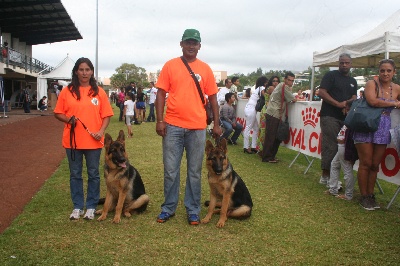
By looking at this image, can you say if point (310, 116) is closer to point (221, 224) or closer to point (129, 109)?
point (221, 224)

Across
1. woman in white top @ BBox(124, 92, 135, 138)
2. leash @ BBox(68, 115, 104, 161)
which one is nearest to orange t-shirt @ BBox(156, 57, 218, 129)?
leash @ BBox(68, 115, 104, 161)

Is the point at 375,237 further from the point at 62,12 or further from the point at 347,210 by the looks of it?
the point at 62,12

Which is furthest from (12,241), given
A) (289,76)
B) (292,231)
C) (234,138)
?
(234,138)

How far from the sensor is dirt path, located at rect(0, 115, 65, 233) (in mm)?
5578

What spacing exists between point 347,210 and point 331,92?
2045 millimetres

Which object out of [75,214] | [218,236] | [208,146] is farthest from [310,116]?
[75,214]

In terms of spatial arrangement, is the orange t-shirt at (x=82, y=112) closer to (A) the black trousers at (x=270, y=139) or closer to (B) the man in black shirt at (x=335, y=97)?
(B) the man in black shirt at (x=335, y=97)

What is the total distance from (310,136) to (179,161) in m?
3.91

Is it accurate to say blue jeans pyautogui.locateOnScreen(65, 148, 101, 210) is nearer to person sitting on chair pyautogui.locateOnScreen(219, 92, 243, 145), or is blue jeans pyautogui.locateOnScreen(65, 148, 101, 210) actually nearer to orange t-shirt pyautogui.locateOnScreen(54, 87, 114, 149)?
orange t-shirt pyautogui.locateOnScreen(54, 87, 114, 149)

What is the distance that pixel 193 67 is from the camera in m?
4.68

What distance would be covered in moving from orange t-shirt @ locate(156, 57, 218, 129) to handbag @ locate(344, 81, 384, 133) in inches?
88.9

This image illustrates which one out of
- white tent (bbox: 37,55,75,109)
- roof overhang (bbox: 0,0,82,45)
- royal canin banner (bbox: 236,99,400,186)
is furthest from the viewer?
white tent (bbox: 37,55,75,109)

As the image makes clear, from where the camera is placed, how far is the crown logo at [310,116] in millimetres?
7605

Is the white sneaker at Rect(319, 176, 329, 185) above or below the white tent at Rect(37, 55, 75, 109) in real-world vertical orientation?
below
